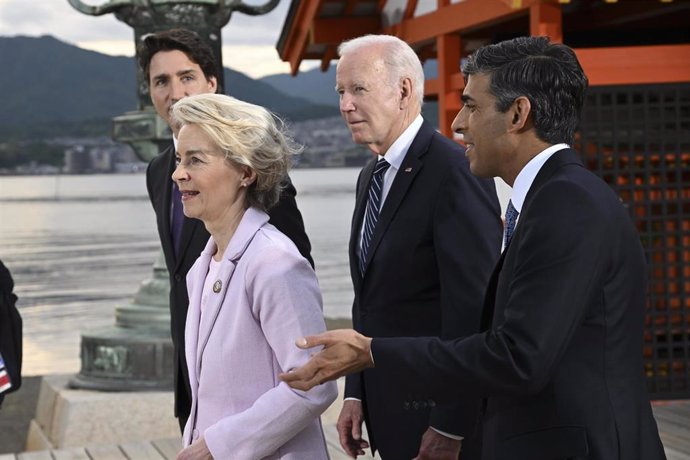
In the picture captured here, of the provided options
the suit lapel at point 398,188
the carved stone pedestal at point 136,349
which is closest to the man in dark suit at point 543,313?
the suit lapel at point 398,188

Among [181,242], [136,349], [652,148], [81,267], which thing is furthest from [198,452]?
[81,267]

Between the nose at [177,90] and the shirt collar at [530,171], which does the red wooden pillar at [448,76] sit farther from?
the shirt collar at [530,171]

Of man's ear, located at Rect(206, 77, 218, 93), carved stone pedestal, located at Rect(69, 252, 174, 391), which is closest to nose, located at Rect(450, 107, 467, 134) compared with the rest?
man's ear, located at Rect(206, 77, 218, 93)

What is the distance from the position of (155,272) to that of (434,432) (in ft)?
16.4

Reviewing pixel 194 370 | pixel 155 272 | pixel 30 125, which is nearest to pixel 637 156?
pixel 155 272

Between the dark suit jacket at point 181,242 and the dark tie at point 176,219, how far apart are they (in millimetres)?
12

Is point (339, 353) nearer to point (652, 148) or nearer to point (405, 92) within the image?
point (405, 92)

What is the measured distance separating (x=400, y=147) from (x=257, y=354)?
86 cm

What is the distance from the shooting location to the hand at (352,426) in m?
3.24

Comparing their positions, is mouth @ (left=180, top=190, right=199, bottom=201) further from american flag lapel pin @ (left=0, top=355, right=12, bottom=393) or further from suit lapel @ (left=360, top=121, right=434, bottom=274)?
american flag lapel pin @ (left=0, top=355, right=12, bottom=393)

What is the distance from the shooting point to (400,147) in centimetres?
318

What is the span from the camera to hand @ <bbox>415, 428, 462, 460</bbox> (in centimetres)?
292

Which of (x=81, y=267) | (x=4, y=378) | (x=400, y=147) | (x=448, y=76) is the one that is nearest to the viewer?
(x=400, y=147)

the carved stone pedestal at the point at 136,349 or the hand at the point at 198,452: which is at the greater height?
the hand at the point at 198,452
